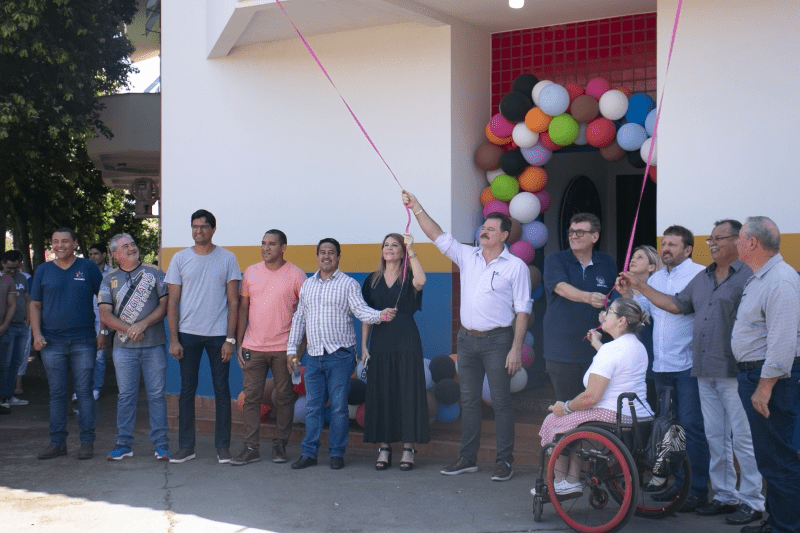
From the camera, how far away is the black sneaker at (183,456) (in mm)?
6262

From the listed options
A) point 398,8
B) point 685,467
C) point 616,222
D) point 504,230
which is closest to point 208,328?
point 504,230

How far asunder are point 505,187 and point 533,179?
26cm

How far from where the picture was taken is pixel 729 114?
19.5 feet

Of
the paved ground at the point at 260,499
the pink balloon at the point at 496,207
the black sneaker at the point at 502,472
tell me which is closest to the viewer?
the paved ground at the point at 260,499

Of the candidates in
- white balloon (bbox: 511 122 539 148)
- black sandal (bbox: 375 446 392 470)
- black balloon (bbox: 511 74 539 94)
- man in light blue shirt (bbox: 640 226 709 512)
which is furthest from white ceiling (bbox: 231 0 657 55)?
black sandal (bbox: 375 446 392 470)

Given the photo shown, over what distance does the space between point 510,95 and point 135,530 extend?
4.27m

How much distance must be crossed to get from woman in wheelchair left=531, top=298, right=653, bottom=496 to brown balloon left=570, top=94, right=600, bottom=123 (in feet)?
7.42

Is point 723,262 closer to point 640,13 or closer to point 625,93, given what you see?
point 625,93

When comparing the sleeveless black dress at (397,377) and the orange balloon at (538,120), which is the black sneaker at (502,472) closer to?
the sleeveless black dress at (397,377)

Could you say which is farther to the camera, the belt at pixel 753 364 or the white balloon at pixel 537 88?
the white balloon at pixel 537 88

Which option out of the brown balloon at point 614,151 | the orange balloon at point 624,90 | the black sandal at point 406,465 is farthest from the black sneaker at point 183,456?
the orange balloon at point 624,90

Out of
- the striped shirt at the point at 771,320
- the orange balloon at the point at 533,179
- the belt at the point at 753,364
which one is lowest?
the belt at the point at 753,364

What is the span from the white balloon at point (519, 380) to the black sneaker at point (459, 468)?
1.05m

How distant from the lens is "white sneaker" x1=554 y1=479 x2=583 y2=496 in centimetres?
456
